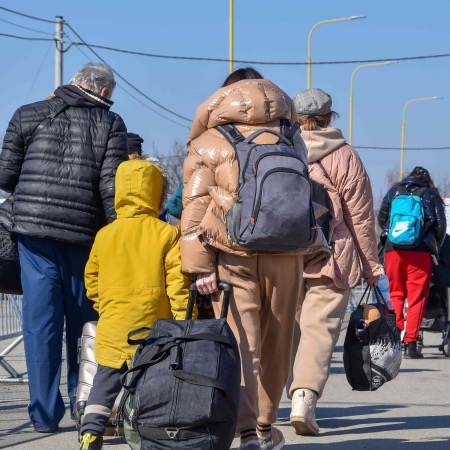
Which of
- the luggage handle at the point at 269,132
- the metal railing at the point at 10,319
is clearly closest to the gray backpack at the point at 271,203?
the luggage handle at the point at 269,132

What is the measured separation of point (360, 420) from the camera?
7535mm

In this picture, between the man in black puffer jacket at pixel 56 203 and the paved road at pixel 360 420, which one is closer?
the paved road at pixel 360 420

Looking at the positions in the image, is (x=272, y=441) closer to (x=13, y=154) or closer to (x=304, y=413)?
(x=304, y=413)

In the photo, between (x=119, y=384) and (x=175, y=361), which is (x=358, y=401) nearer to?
(x=119, y=384)

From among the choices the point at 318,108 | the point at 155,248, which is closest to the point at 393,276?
the point at 318,108

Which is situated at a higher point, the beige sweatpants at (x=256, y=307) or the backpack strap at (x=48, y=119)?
the backpack strap at (x=48, y=119)

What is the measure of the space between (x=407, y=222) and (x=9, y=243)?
18.2 ft

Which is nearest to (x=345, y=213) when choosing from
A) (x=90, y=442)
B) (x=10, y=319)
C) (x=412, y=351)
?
(x=90, y=442)

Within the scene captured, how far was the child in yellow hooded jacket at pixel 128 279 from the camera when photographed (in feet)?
18.6

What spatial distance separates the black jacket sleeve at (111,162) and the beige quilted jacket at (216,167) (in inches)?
41.0

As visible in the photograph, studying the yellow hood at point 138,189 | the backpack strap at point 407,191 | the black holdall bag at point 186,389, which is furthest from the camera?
the backpack strap at point 407,191

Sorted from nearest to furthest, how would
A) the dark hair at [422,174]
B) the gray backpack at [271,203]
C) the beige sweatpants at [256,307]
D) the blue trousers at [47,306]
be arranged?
the gray backpack at [271,203] < the beige sweatpants at [256,307] < the blue trousers at [47,306] < the dark hair at [422,174]

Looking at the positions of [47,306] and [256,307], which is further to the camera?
[47,306]

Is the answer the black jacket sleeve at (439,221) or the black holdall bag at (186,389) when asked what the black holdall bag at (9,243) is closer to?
the black holdall bag at (186,389)
